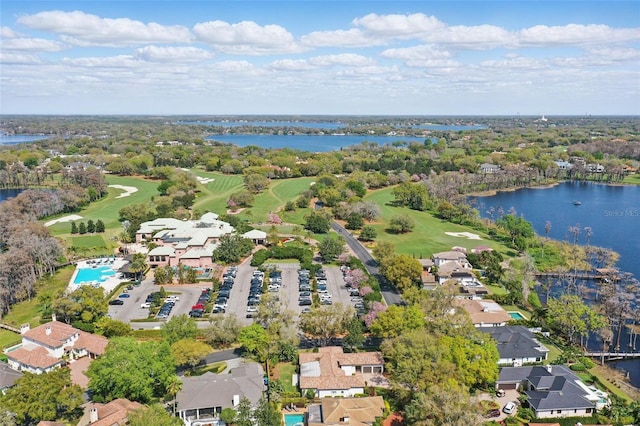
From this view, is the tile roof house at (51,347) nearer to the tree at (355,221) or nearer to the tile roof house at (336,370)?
the tile roof house at (336,370)

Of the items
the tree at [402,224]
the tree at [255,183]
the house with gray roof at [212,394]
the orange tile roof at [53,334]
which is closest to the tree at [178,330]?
the house with gray roof at [212,394]

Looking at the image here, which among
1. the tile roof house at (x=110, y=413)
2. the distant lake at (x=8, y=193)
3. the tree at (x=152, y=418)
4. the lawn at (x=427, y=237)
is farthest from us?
the distant lake at (x=8, y=193)

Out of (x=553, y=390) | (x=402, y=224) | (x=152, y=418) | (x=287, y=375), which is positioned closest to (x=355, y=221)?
(x=402, y=224)

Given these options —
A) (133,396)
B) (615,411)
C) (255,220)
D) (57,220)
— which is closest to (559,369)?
(615,411)

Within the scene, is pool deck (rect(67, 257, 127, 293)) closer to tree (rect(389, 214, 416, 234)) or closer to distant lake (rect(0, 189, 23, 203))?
tree (rect(389, 214, 416, 234))

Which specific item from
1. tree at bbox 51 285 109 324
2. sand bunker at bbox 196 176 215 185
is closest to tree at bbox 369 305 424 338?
tree at bbox 51 285 109 324

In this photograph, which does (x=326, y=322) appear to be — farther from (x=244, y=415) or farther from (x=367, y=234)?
(x=367, y=234)

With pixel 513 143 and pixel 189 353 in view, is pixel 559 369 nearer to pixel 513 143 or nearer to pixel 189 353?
pixel 189 353
